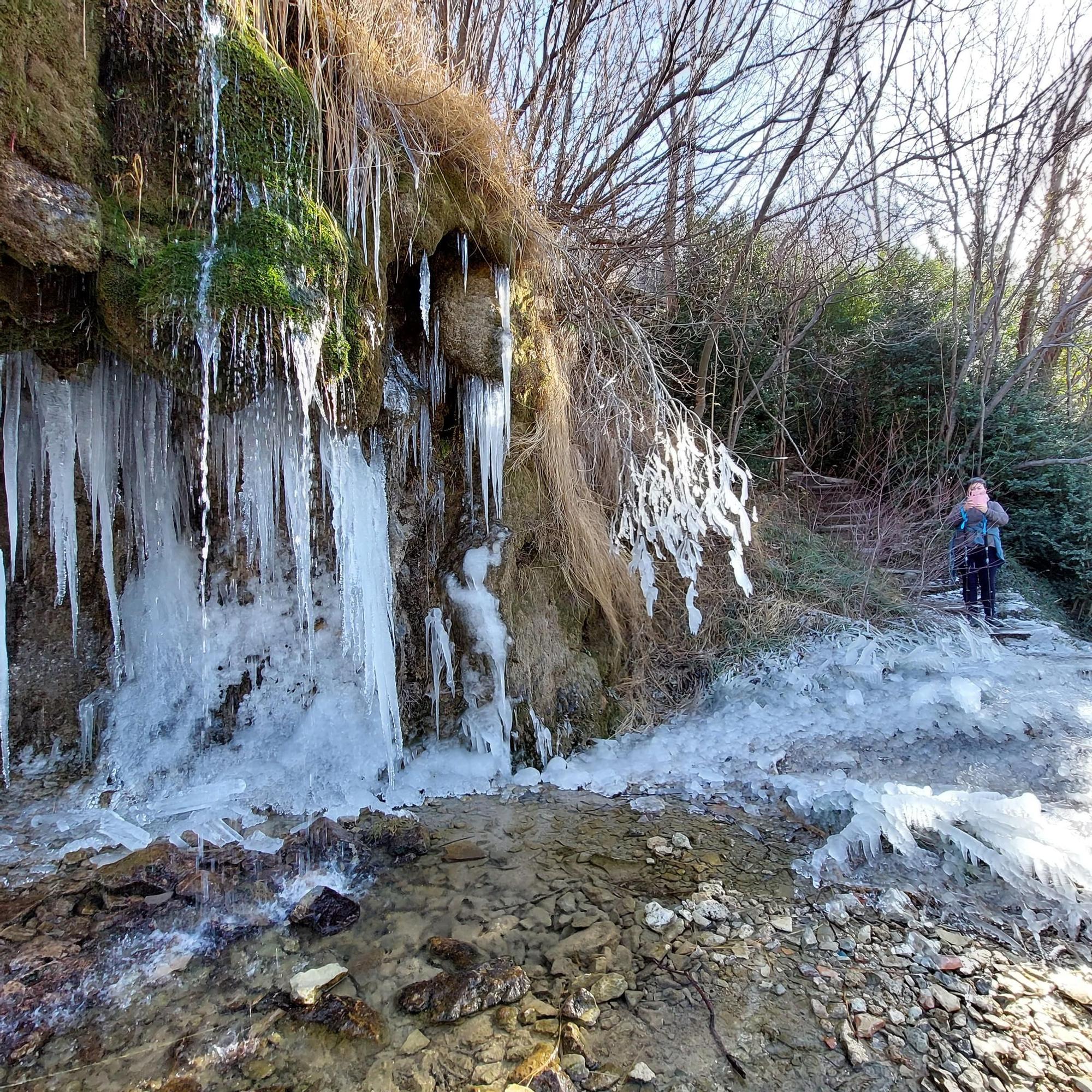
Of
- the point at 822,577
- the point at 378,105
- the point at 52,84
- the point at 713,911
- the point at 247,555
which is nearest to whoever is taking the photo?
the point at 52,84

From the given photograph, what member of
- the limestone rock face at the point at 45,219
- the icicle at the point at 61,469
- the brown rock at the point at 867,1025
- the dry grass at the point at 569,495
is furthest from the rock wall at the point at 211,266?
the brown rock at the point at 867,1025

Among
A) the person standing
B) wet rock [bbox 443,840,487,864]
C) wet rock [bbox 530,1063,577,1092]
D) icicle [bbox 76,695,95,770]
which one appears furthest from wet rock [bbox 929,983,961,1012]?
the person standing

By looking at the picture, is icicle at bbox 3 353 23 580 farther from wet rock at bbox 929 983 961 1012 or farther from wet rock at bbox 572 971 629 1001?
Result: wet rock at bbox 929 983 961 1012

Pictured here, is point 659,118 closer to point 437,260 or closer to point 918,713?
point 437,260

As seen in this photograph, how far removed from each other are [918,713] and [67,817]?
4971 mm

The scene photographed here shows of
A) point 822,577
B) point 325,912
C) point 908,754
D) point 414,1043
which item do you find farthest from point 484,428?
point 822,577

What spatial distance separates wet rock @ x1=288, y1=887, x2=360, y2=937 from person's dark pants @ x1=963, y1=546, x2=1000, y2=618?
6364mm

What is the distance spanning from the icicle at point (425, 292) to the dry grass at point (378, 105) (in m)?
0.36

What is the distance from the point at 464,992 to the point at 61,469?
270 centimetres

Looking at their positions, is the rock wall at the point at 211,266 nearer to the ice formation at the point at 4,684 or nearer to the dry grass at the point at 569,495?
the ice formation at the point at 4,684

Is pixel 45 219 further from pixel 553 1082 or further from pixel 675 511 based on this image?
pixel 675 511

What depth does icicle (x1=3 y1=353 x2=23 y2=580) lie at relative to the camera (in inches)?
103

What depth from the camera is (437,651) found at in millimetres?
3820

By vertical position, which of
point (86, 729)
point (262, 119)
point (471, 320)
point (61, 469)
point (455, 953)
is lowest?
point (455, 953)
